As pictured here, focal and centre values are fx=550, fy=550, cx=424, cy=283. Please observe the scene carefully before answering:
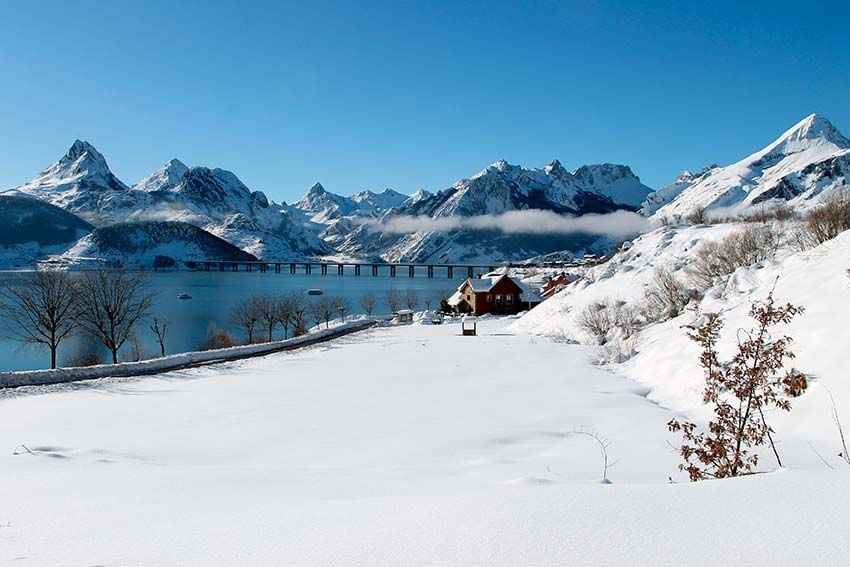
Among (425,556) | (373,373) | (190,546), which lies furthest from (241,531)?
(373,373)

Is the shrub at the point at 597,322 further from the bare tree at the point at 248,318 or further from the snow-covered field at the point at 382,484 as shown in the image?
the bare tree at the point at 248,318

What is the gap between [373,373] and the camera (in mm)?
23734

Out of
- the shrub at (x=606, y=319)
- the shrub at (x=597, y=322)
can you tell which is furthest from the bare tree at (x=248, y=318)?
the shrub at (x=606, y=319)

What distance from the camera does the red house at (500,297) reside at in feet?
248

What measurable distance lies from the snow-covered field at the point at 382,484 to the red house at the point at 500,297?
55.4 meters

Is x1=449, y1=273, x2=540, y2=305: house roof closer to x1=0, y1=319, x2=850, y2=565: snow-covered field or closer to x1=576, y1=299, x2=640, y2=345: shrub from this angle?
x1=576, y1=299, x2=640, y2=345: shrub

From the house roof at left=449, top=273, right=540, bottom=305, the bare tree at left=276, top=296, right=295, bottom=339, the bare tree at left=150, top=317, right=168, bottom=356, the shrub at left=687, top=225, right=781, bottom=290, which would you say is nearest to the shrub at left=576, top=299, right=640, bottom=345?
the shrub at left=687, top=225, right=781, bottom=290

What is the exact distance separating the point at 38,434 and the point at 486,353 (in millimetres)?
22183

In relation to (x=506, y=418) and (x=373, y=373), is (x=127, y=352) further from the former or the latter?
(x=506, y=418)

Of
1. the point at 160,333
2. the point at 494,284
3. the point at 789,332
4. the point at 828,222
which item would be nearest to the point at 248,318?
the point at 160,333

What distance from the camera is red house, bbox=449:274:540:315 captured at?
75.7 metres

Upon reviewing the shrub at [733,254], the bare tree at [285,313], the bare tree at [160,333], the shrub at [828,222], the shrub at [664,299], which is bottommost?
the bare tree at [160,333]

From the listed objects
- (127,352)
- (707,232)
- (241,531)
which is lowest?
(127,352)

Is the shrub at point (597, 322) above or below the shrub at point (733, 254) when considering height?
below
